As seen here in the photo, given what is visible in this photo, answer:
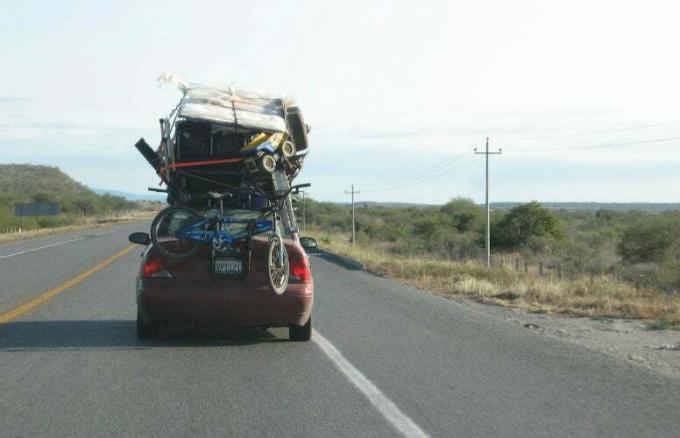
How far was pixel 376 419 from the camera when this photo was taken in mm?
6613

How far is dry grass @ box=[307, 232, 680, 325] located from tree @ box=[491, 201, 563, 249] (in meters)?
31.9

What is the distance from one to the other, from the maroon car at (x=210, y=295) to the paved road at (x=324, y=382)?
41cm

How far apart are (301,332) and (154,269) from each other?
6.30ft

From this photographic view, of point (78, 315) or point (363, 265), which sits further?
point (363, 265)

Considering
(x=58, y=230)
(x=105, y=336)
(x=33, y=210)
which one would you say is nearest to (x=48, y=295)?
(x=105, y=336)

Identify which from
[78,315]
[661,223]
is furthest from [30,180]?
[78,315]

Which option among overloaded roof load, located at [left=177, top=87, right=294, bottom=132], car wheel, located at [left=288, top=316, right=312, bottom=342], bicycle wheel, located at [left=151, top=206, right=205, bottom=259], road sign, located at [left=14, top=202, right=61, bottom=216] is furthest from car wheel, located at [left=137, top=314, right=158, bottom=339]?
road sign, located at [left=14, top=202, right=61, bottom=216]

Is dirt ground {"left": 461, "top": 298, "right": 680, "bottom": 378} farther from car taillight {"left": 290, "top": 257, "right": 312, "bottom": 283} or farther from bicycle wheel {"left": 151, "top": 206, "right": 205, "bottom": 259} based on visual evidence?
bicycle wheel {"left": 151, "top": 206, "right": 205, "bottom": 259}

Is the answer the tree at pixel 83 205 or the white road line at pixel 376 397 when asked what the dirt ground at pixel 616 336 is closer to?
the white road line at pixel 376 397

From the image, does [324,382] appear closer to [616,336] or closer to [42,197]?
[616,336]

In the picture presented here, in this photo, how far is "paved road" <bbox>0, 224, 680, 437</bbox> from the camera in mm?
6484

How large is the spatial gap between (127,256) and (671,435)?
78.4 feet

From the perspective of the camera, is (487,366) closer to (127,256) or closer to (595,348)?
(595,348)

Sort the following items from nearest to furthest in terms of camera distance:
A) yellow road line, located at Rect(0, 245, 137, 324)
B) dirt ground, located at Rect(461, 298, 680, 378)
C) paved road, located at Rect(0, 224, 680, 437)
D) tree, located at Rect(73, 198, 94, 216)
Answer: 1. paved road, located at Rect(0, 224, 680, 437)
2. dirt ground, located at Rect(461, 298, 680, 378)
3. yellow road line, located at Rect(0, 245, 137, 324)
4. tree, located at Rect(73, 198, 94, 216)
